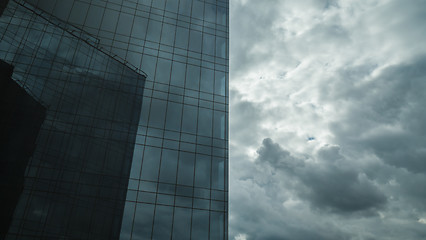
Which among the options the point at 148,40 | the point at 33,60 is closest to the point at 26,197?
the point at 33,60

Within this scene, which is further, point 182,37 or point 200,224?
point 182,37

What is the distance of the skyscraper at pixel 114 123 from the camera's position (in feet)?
98.1

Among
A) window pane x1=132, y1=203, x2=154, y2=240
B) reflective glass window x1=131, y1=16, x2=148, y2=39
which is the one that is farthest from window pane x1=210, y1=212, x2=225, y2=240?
reflective glass window x1=131, y1=16, x2=148, y2=39

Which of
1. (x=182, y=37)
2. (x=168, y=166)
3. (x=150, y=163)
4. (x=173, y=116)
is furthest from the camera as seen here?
(x=182, y=37)

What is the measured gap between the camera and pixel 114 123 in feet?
114

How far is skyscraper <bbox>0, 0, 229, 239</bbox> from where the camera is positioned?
1177 inches

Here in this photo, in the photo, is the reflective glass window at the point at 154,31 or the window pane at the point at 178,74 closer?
the window pane at the point at 178,74

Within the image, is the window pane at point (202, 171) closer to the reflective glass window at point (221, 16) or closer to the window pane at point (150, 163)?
the window pane at point (150, 163)

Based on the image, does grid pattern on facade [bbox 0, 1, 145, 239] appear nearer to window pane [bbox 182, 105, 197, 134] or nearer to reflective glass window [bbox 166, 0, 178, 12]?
window pane [bbox 182, 105, 197, 134]

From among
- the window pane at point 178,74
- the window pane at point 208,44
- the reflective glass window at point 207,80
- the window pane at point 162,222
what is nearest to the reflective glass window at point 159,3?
the window pane at point 208,44

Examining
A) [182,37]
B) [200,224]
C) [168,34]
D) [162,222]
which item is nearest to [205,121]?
[200,224]

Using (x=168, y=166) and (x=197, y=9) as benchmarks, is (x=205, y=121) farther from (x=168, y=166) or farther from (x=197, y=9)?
(x=197, y=9)

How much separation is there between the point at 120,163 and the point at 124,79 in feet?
37.3

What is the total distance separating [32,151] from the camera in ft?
102
